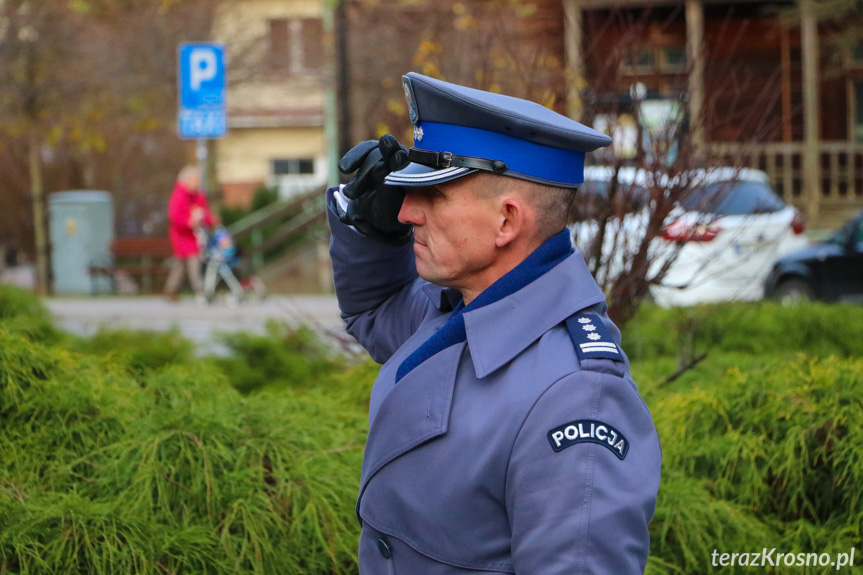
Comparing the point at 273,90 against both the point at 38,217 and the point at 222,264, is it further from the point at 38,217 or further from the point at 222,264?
the point at 222,264

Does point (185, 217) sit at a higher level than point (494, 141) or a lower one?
lower

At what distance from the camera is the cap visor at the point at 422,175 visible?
1.90 meters

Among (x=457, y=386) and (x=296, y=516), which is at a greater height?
(x=457, y=386)

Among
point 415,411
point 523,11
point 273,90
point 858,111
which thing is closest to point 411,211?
point 415,411

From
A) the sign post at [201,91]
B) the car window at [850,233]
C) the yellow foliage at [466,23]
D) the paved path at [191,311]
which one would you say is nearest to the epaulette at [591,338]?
the sign post at [201,91]

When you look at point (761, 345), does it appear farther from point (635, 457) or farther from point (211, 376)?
point (635, 457)

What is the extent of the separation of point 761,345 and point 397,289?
4.45m

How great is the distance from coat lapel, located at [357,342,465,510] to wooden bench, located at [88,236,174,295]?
630 inches

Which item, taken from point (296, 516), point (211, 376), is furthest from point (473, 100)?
point (211, 376)

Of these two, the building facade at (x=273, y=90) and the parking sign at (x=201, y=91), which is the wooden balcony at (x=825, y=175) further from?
the parking sign at (x=201, y=91)

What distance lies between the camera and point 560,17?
1906cm

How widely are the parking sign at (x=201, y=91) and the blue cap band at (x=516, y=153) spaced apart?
976cm

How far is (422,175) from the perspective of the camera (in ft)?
6.34

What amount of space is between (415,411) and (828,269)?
10712 mm
